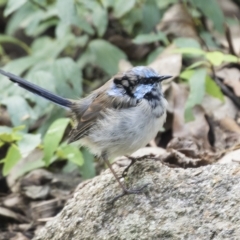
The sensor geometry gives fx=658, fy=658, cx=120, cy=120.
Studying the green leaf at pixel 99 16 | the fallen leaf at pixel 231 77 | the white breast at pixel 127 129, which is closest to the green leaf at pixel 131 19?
the green leaf at pixel 99 16

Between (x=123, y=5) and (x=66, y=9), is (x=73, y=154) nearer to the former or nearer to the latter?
(x=66, y=9)

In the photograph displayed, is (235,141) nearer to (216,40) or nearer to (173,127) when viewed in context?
(173,127)

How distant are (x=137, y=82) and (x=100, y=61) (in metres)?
2.32

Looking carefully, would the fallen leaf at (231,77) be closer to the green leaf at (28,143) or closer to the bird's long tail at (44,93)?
the bird's long tail at (44,93)

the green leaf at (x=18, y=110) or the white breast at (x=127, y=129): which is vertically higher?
the green leaf at (x=18, y=110)

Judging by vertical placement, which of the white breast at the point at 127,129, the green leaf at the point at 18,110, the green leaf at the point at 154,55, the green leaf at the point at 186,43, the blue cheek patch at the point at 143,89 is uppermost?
the green leaf at the point at 154,55

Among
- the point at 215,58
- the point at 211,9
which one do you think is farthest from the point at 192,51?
the point at 211,9

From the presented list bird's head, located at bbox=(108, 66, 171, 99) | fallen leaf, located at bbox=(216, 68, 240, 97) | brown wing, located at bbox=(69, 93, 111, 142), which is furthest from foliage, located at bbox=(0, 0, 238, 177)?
bird's head, located at bbox=(108, 66, 171, 99)

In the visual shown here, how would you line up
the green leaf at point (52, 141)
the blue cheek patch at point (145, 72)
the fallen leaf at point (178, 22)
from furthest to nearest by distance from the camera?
the fallen leaf at point (178, 22)
the green leaf at point (52, 141)
the blue cheek patch at point (145, 72)

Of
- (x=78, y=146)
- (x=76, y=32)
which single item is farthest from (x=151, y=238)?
(x=76, y=32)

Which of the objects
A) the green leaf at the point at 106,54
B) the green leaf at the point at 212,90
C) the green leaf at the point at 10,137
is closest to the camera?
the green leaf at the point at 10,137

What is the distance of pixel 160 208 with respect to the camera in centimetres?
386

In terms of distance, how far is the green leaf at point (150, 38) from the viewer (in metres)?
6.51

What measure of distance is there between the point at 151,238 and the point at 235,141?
2.24 metres
